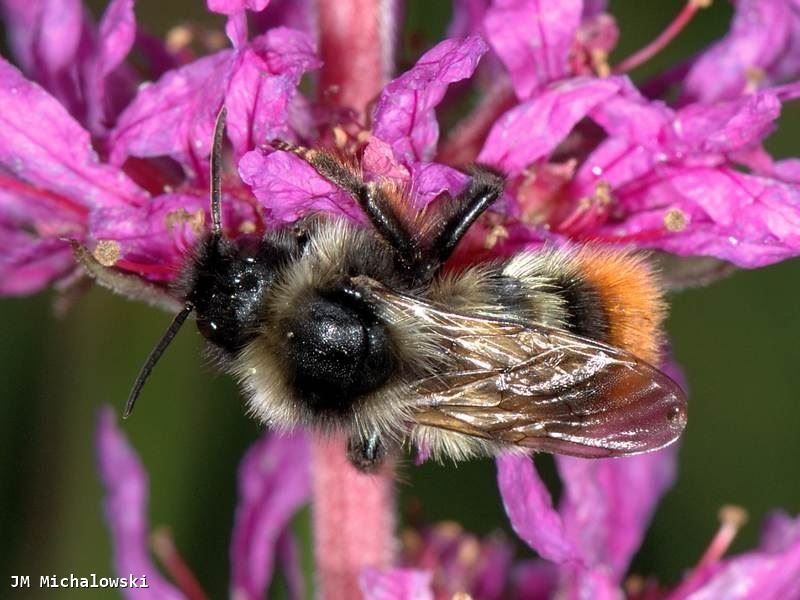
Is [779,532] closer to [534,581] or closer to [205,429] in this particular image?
[534,581]

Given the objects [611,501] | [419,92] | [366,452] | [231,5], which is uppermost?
[231,5]

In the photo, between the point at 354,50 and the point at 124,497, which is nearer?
the point at 354,50

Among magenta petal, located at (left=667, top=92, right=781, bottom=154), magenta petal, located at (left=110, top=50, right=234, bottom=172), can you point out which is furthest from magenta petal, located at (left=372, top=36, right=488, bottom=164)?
magenta petal, located at (left=667, top=92, right=781, bottom=154)

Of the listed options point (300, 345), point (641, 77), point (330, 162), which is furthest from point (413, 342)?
point (641, 77)

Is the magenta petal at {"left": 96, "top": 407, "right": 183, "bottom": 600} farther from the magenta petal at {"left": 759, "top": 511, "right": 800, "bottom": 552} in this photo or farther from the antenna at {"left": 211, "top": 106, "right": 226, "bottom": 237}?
the magenta petal at {"left": 759, "top": 511, "right": 800, "bottom": 552}

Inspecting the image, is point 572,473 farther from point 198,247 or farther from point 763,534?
point 198,247

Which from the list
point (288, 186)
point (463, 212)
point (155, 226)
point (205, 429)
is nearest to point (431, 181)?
point (463, 212)
